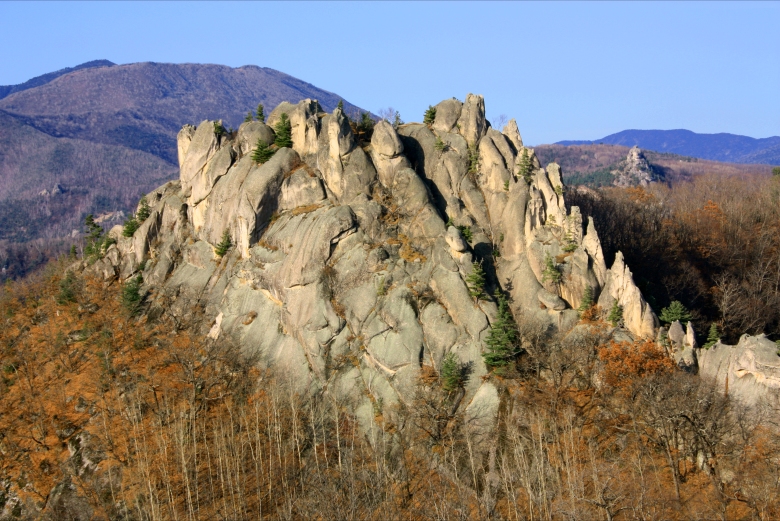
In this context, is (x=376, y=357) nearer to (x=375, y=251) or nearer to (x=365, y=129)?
(x=375, y=251)

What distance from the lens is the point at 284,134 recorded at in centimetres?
6078

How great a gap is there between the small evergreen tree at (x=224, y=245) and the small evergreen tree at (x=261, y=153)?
269 inches

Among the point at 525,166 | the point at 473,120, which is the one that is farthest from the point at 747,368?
the point at 473,120

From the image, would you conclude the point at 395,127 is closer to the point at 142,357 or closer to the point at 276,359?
the point at 276,359

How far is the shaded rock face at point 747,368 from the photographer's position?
136 feet

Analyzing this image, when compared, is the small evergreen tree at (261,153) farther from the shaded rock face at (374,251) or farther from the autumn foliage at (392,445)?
the autumn foliage at (392,445)

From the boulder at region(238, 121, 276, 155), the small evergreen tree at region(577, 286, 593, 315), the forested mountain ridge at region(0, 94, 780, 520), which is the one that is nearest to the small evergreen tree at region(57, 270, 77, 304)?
the forested mountain ridge at region(0, 94, 780, 520)

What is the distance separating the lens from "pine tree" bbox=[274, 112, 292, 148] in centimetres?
6075

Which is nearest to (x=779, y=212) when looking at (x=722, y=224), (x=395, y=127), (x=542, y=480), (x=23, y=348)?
(x=722, y=224)

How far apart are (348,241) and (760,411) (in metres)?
30.4

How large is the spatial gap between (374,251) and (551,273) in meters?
13.3

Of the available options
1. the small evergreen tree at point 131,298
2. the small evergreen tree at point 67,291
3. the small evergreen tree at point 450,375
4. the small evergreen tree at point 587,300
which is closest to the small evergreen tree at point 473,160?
the small evergreen tree at point 587,300

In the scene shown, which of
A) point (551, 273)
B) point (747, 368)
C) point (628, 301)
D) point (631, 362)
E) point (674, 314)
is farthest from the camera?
point (551, 273)

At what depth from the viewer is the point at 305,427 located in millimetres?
49375
